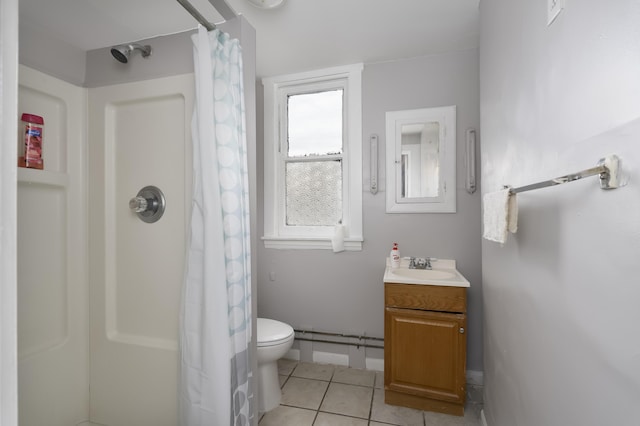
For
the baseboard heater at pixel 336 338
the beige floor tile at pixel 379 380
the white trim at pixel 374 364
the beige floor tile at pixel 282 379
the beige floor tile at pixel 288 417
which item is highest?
the baseboard heater at pixel 336 338

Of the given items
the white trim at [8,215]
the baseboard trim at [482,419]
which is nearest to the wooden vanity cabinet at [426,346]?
the baseboard trim at [482,419]

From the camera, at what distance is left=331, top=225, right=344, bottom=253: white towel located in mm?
2178

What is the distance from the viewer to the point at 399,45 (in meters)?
1.96

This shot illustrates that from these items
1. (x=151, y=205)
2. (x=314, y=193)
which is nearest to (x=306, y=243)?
(x=314, y=193)

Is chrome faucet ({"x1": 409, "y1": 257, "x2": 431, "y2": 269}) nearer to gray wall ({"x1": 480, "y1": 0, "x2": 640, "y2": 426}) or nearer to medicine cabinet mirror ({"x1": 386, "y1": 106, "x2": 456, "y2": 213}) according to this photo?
medicine cabinet mirror ({"x1": 386, "y1": 106, "x2": 456, "y2": 213})

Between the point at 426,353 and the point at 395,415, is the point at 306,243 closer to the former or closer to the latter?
the point at 426,353

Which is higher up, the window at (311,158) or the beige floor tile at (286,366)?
the window at (311,158)

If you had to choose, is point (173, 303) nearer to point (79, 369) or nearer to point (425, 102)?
point (79, 369)

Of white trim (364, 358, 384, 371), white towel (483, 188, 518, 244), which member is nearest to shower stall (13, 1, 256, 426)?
white towel (483, 188, 518, 244)

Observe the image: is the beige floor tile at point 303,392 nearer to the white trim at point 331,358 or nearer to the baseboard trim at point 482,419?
the white trim at point 331,358

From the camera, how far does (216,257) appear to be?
3.39ft

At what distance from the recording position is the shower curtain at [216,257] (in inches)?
40.3

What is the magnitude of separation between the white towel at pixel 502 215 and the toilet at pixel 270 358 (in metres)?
1.30

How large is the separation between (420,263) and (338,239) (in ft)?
2.12
